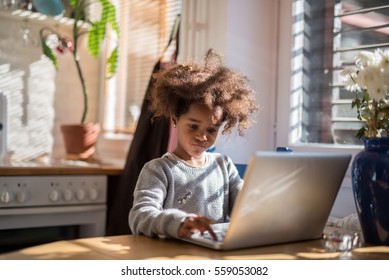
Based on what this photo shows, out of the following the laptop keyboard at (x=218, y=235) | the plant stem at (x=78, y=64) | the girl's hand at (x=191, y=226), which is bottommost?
the laptop keyboard at (x=218, y=235)

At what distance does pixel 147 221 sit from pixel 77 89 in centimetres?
169

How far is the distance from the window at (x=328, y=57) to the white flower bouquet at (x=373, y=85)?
0.47m

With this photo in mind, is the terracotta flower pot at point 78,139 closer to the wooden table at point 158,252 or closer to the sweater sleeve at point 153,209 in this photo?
the sweater sleeve at point 153,209

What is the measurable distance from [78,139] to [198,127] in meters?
1.23

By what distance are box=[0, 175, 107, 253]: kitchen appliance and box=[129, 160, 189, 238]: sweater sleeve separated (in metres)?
0.76

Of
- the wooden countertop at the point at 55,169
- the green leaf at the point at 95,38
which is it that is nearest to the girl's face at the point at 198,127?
the wooden countertop at the point at 55,169

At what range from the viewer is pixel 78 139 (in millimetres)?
2486

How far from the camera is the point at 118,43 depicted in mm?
2666

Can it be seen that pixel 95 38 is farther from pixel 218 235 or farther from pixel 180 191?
pixel 218 235

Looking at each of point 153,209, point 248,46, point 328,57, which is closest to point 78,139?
point 248,46

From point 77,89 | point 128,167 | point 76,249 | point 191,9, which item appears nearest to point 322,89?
point 191,9

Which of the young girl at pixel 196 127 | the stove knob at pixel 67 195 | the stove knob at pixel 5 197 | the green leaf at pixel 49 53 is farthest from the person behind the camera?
the green leaf at pixel 49 53

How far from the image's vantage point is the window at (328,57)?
1.74 meters

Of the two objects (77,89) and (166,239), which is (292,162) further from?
(77,89)
